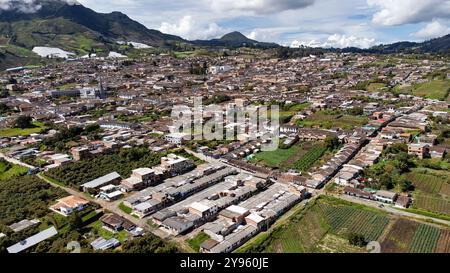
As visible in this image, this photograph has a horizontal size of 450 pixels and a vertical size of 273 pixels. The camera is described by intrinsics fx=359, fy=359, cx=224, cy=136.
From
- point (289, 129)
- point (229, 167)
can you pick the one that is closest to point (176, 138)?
point (229, 167)

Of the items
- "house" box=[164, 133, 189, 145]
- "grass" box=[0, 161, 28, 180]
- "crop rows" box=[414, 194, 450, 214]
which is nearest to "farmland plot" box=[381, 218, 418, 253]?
"crop rows" box=[414, 194, 450, 214]

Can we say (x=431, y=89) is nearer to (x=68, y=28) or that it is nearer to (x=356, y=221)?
(x=356, y=221)

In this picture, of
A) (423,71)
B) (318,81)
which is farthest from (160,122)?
(423,71)

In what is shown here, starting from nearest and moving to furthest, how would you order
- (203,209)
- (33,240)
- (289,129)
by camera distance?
1. (33,240)
2. (203,209)
3. (289,129)
